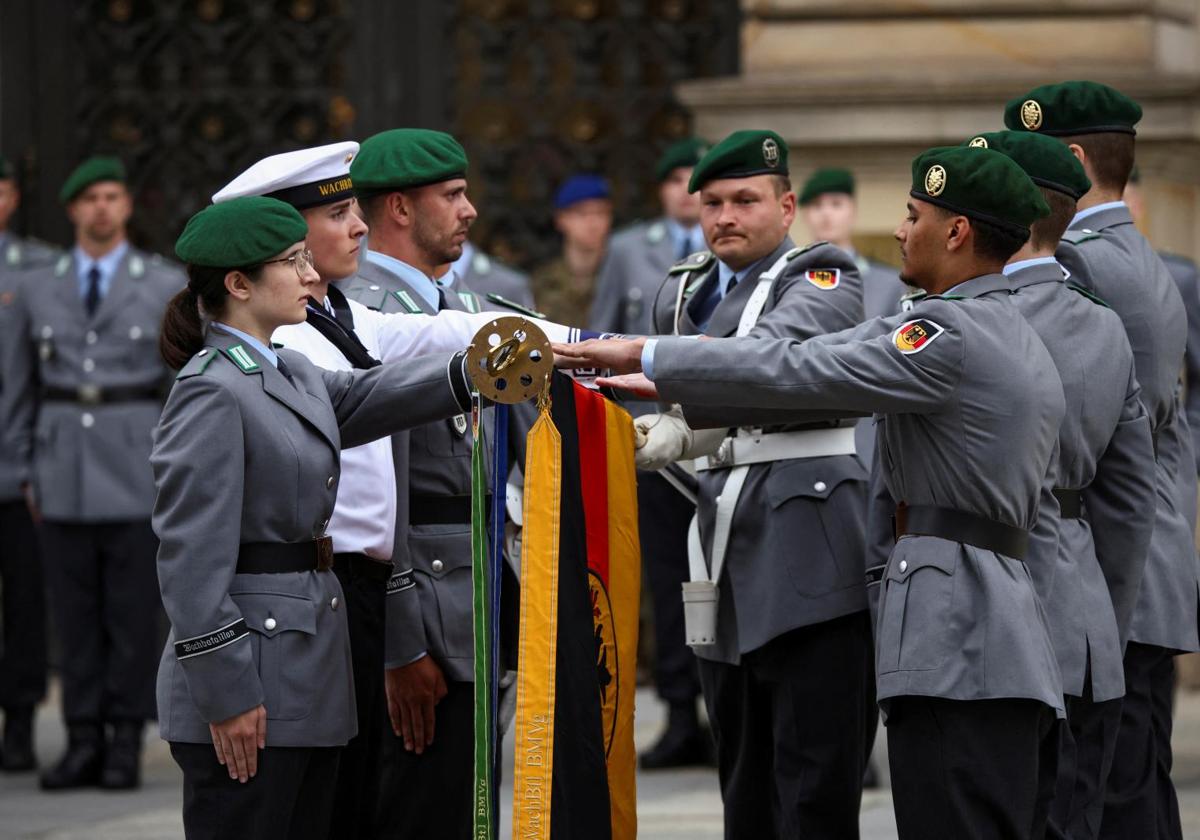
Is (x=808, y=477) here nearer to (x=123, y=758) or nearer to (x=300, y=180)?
(x=300, y=180)

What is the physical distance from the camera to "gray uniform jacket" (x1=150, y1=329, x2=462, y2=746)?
13.9 feet

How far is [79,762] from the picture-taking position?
8.14 m

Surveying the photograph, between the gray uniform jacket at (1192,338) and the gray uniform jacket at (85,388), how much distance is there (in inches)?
145

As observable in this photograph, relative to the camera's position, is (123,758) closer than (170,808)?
No

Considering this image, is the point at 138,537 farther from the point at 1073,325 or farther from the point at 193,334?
the point at 1073,325

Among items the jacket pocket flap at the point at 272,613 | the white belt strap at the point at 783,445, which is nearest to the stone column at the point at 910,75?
the white belt strap at the point at 783,445

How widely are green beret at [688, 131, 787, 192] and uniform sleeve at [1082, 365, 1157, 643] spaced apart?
3.49ft

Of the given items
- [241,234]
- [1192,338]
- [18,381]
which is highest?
[241,234]

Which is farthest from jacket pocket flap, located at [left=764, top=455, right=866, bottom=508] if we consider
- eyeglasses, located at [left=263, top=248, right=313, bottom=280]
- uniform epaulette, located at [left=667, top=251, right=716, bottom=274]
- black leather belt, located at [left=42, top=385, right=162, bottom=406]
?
black leather belt, located at [left=42, top=385, right=162, bottom=406]

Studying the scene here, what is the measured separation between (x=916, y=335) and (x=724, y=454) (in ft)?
3.61

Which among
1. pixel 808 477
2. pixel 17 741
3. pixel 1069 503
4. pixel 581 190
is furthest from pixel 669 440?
pixel 581 190

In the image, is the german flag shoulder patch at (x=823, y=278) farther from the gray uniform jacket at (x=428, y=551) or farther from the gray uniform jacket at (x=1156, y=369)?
the gray uniform jacket at (x=428, y=551)

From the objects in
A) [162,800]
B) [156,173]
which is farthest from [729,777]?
[156,173]

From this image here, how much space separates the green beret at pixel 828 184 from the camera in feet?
29.2
